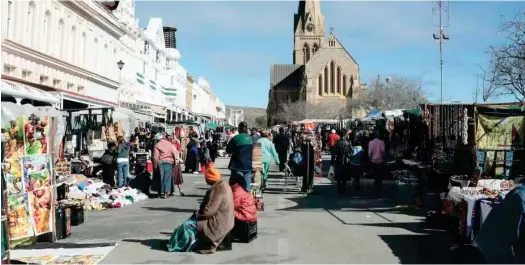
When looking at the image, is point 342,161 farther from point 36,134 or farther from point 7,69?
point 7,69

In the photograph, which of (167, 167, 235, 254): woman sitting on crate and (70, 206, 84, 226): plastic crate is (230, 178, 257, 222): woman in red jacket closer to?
(167, 167, 235, 254): woman sitting on crate

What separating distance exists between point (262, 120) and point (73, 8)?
145868 millimetres

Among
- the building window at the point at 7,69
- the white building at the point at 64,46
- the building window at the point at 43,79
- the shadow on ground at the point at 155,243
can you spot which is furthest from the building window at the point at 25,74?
the shadow on ground at the point at 155,243

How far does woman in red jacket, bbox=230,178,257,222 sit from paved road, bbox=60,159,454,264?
424mm

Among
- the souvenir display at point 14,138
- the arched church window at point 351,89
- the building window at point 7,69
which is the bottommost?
the souvenir display at point 14,138

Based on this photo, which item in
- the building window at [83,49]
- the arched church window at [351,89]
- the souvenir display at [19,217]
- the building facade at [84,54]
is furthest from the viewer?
the arched church window at [351,89]

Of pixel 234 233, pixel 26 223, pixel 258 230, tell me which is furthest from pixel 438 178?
pixel 26 223

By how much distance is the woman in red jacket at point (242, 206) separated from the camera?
28.2ft

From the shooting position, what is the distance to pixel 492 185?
9367 millimetres

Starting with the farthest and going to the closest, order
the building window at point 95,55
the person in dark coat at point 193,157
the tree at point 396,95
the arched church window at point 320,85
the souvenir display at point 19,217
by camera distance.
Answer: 1. the arched church window at point 320,85
2. the tree at point 396,95
3. the building window at point 95,55
4. the person in dark coat at point 193,157
5. the souvenir display at point 19,217

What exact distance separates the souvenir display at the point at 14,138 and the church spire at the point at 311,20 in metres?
117

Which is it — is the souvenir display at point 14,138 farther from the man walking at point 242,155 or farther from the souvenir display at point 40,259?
the man walking at point 242,155

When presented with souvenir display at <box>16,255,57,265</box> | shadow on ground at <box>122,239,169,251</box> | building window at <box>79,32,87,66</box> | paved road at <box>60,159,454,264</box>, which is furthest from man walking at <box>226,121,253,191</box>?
building window at <box>79,32,87,66</box>

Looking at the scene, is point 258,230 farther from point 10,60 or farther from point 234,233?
point 10,60
